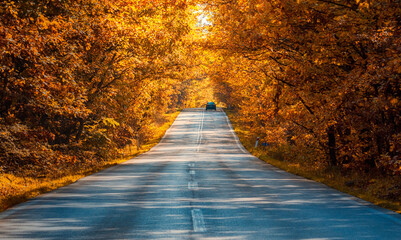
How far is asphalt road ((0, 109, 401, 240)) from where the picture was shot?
721 cm

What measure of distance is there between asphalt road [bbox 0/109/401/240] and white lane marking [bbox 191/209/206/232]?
0.02 metres

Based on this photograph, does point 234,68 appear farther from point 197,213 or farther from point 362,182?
point 197,213

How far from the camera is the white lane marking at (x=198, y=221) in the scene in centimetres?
743

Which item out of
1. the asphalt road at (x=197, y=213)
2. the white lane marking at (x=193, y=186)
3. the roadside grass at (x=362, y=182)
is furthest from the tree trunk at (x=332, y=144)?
the white lane marking at (x=193, y=186)

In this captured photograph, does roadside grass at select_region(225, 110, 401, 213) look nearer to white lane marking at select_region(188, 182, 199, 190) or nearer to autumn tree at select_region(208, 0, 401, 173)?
autumn tree at select_region(208, 0, 401, 173)

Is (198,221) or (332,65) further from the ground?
(332,65)

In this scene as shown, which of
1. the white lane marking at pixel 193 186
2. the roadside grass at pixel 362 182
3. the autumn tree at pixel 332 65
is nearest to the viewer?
the roadside grass at pixel 362 182

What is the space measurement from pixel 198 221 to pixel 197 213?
2.54 ft

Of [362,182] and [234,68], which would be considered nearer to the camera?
[362,182]

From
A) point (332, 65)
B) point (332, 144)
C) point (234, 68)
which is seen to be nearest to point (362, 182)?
point (332, 65)

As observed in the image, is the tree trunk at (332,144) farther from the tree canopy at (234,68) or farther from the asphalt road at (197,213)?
the asphalt road at (197,213)

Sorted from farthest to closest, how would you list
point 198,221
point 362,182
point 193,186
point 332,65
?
point 332,65
point 362,182
point 193,186
point 198,221

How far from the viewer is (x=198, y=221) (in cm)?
802

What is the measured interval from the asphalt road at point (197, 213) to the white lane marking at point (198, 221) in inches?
0.7
